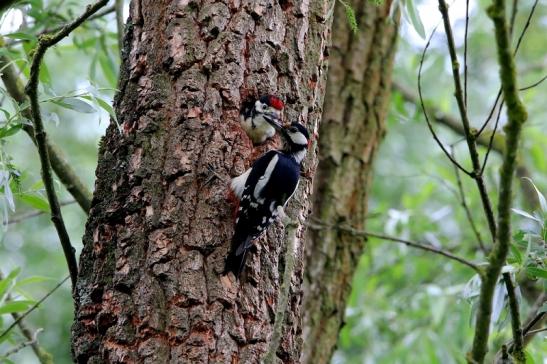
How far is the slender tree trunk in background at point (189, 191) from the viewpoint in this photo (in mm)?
2498

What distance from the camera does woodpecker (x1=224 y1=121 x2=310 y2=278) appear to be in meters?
2.64

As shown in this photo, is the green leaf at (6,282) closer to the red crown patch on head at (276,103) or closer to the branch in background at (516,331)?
the red crown patch on head at (276,103)

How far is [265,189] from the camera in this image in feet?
9.92

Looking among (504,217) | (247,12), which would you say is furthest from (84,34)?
(504,217)

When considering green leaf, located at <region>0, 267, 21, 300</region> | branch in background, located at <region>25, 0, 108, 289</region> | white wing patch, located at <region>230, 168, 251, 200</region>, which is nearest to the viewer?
branch in background, located at <region>25, 0, 108, 289</region>

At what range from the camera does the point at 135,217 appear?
2672 mm

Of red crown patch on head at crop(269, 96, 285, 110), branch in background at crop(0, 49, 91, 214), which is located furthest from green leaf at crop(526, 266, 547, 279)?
branch in background at crop(0, 49, 91, 214)

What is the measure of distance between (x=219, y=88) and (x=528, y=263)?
128 centimetres

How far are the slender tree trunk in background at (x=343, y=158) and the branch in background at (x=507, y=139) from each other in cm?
226

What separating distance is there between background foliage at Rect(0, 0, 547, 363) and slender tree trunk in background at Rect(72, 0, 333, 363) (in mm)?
249

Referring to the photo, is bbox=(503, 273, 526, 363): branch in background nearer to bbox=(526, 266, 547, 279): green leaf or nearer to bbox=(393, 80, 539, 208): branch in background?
bbox=(526, 266, 547, 279): green leaf

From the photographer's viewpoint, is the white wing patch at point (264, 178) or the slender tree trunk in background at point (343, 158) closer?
the white wing patch at point (264, 178)

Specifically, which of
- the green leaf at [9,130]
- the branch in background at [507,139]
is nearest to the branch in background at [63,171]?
the green leaf at [9,130]

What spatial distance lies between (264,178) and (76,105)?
0.79 metres
